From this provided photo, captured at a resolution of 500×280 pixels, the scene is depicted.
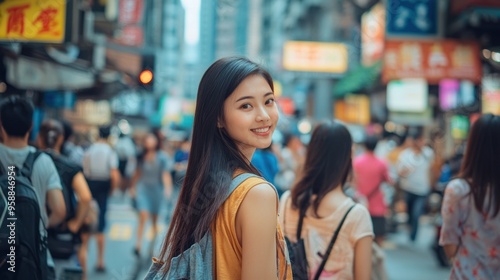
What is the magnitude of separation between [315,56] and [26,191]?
75.4 ft

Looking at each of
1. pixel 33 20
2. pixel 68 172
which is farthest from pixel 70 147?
pixel 68 172

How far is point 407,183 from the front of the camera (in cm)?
1082

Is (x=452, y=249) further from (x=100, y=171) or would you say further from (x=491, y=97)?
(x=491, y=97)

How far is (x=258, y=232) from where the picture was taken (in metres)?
2.00

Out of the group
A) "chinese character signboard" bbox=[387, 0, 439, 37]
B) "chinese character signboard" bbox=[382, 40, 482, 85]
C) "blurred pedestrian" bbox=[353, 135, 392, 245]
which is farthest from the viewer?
"chinese character signboard" bbox=[387, 0, 439, 37]

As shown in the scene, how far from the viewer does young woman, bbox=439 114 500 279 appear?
11.5 ft

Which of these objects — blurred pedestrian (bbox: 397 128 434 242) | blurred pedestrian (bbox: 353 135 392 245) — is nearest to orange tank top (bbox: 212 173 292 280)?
blurred pedestrian (bbox: 353 135 392 245)

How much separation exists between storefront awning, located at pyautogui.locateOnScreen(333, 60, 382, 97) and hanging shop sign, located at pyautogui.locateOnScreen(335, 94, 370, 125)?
37.9 inches

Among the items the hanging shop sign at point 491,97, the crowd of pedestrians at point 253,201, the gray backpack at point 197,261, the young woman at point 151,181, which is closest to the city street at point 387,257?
the young woman at point 151,181

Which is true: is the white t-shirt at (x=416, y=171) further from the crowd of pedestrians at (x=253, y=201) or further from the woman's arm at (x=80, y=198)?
the woman's arm at (x=80, y=198)

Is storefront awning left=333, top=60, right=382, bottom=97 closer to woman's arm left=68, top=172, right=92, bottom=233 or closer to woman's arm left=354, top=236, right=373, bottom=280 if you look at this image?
woman's arm left=68, top=172, right=92, bottom=233

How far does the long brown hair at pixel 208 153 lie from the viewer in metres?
2.17

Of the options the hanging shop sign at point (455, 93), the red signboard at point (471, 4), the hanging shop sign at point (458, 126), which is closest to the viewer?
the red signboard at point (471, 4)

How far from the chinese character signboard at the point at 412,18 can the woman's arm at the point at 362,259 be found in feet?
28.7
